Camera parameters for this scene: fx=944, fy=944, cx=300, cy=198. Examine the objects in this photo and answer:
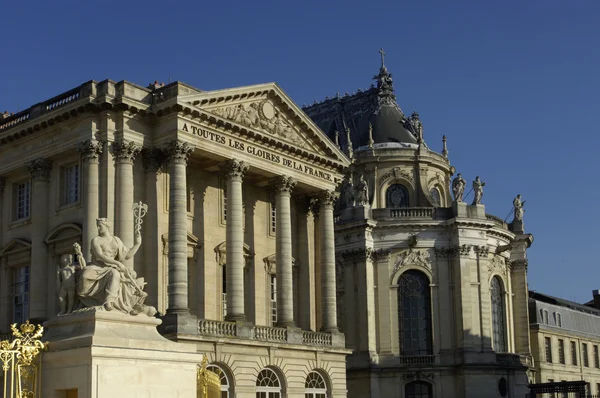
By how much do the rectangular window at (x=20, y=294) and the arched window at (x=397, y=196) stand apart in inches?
1037

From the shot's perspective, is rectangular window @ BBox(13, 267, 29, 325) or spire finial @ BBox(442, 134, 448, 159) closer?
rectangular window @ BBox(13, 267, 29, 325)

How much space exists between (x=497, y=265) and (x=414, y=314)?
665cm

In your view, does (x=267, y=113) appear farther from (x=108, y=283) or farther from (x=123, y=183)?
(x=108, y=283)

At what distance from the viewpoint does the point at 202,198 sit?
3975 cm

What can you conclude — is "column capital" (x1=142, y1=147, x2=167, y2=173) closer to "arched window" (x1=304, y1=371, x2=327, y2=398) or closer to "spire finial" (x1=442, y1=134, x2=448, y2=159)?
"arched window" (x1=304, y1=371, x2=327, y2=398)

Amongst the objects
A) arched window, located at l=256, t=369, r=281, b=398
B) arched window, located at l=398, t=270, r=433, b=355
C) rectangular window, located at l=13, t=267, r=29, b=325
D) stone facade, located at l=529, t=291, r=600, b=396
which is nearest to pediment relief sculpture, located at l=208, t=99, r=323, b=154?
arched window, located at l=256, t=369, r=281, b=398

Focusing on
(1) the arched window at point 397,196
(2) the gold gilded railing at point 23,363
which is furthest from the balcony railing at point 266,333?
(2) the gold gilded railing at point 23,363

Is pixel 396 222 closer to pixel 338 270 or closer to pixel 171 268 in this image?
pixel 338 270

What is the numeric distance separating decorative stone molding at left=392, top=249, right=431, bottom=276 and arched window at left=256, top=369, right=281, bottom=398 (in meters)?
17.5

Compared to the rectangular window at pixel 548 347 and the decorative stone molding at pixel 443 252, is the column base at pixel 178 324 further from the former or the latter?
the rectangular window at pixel 548 347

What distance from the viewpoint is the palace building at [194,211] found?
118 feet

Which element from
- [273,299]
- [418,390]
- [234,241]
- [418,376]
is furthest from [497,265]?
[234,241]

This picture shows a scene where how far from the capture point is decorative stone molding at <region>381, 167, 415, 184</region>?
59.0 meters

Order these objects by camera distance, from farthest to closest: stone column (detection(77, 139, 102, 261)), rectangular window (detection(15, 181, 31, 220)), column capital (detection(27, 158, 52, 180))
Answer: rectangular window (detection(15, 181, 31, 220)) → column capital (detection(27, 158, 52, 180)) → stone column (detection(77, 139, 102, 261))
